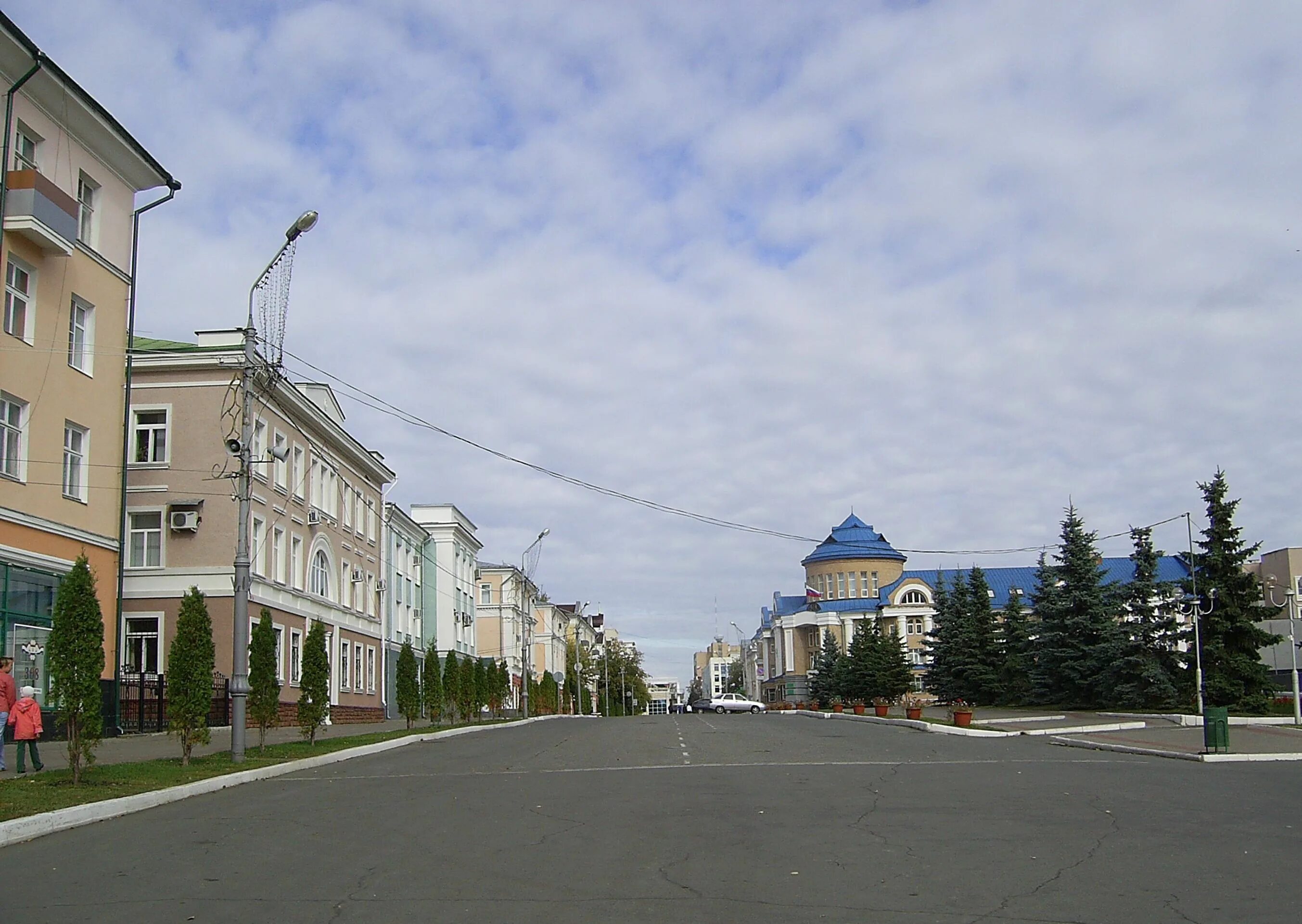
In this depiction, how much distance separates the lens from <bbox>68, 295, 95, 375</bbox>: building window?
27484 millimetres

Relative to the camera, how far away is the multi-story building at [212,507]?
118 ft

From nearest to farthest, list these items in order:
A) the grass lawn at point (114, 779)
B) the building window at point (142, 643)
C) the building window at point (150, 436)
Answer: the grass lawn at point (114, 779), the building window at point (142, 643), the building window at point (150, 436)

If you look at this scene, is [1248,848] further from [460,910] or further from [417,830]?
[417,830]

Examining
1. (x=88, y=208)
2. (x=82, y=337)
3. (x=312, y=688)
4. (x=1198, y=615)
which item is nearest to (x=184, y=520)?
(x=82, y=337)

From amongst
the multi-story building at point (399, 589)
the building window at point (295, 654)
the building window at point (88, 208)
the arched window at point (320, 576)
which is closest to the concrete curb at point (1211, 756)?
the building window at point (88, 208)

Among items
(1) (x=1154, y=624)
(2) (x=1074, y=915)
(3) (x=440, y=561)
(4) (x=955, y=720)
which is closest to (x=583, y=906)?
(2) (x=1074, y=915)

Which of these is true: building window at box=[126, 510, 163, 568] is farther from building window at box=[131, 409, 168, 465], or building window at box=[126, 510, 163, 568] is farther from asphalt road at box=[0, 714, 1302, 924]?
asphalt road at box=[0, 714, 1302, 924]

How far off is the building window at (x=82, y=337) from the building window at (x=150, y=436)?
8.77 meters

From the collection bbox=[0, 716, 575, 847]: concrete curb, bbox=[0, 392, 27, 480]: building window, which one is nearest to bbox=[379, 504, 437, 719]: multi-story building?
bbox=[0, 392, 27, 480]: building window

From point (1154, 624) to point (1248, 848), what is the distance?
123 feet

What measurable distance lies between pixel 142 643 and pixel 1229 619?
36037 mm

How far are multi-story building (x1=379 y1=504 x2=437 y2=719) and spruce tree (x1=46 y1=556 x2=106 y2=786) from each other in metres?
Answer: 38.7

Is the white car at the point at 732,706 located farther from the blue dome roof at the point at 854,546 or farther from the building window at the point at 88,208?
the building window at the point at 88,208

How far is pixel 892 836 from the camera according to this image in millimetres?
11148
